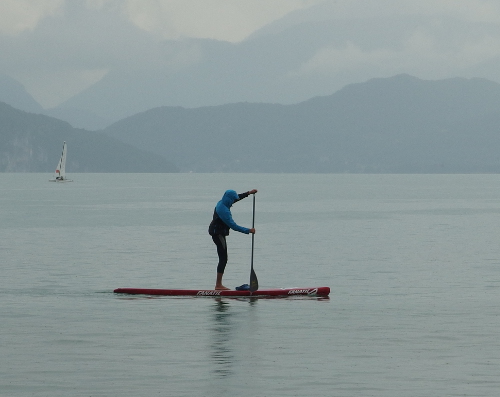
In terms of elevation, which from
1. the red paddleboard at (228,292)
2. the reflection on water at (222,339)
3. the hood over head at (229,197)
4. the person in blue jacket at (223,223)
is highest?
the hood over head at (229,197)

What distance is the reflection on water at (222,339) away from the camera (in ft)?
58.3

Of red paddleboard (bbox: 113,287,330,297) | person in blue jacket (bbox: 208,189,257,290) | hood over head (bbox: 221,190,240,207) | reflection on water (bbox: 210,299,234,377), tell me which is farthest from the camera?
red paddleboard (bbox: 113,287,330,297)

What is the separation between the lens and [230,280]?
110 ft

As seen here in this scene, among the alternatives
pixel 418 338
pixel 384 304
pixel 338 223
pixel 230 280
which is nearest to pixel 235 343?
pixel 418 338

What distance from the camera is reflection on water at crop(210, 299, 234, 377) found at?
58.3ft

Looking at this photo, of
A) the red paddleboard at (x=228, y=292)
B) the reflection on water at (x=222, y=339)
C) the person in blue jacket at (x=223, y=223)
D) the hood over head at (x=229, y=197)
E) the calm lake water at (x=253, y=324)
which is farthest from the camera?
the red paddleboard at (x=228, y=292)

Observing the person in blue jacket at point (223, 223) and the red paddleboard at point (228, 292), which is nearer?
the person in blue jacket at point (223, 223)

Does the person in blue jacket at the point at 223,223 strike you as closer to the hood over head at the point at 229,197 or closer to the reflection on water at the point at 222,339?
the hood over head at the point at 229,197

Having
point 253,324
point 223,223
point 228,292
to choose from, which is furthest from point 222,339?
point 223,223

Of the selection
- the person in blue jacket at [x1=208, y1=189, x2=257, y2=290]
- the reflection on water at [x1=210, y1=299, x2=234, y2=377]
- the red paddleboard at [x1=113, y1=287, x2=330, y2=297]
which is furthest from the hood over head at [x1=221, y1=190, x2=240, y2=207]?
the reflection on water at [x1=210, y1=299, x2=234, y2=377]

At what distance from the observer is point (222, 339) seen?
20.6 metres

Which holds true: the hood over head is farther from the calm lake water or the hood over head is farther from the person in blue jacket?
the calm lake water

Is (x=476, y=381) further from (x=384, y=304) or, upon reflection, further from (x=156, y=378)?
(x=384, y=304)

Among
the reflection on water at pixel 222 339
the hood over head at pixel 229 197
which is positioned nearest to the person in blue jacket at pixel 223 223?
the hood over head at pixel 229 197
